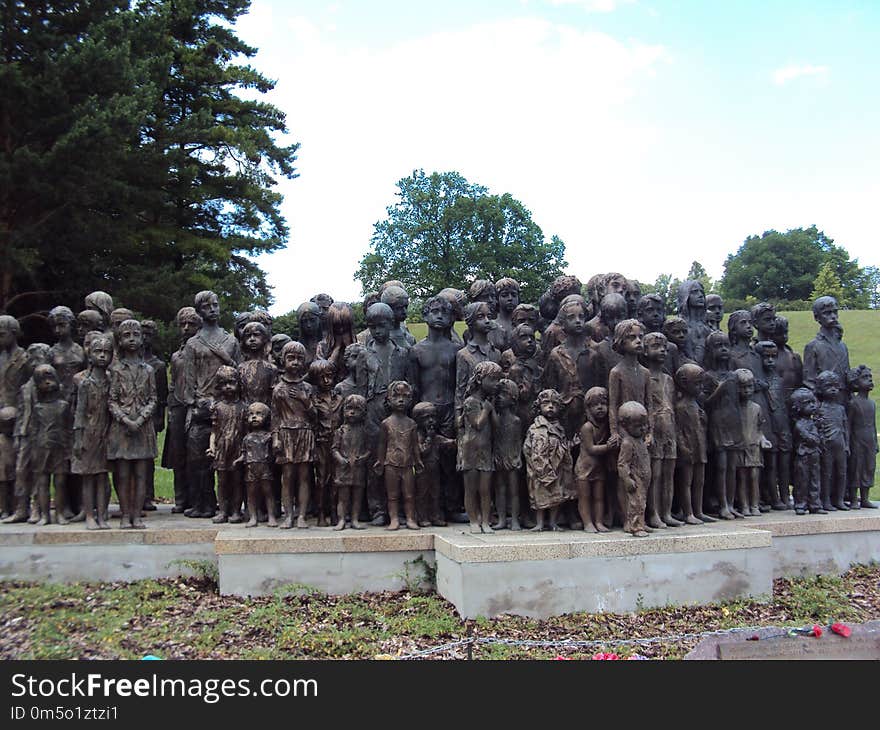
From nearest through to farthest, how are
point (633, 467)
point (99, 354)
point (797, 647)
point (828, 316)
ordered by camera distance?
point (797, 647) → point (633, 467) → point (99, 354) → point (828, 316)

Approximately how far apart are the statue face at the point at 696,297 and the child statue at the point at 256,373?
16.8 ft

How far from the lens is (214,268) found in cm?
2295

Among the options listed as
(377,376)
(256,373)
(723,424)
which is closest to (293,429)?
(256,373)

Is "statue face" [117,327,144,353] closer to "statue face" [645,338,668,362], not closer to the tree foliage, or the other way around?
"statue face" [645,338,668,362]

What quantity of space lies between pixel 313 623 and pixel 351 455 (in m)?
1.81

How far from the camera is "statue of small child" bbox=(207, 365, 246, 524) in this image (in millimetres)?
8555

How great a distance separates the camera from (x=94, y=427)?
27.0ft

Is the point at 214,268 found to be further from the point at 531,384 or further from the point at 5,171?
the point at 531,384

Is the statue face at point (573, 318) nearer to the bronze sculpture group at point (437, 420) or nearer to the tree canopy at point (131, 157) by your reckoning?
the bronze sculpture group at point (437, 420)

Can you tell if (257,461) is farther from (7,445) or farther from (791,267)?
(791,267)

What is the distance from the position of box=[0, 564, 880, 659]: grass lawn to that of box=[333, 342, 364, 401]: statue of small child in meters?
2.18

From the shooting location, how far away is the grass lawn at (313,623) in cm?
635

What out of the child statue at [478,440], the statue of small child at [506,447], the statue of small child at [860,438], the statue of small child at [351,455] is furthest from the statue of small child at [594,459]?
the statue of small child at [860,438]

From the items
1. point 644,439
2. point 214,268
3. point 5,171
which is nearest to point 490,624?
point 644,439
